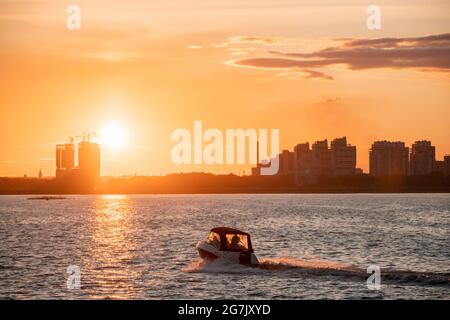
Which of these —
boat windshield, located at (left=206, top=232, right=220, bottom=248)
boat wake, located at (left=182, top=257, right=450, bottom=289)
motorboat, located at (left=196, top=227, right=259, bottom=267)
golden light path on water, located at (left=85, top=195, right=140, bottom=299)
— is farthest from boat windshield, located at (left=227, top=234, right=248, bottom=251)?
golden light path on water, located at (left=85, top=195, right=140, bottom=299)

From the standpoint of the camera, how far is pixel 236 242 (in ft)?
188

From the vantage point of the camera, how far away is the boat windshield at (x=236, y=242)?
188 feet

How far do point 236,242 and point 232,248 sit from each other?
1.85 feet

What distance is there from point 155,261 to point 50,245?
24789 mm

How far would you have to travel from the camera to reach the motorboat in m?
56.8

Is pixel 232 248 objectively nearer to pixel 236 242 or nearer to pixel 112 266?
pixel 236 242

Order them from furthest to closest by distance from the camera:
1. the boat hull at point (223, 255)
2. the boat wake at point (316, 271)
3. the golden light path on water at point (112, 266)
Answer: the boat hull at point (223, 255) < the boat wake at point (316, 271) < the golden light path on water at point (112, 266)

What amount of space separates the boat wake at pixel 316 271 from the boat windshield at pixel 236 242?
133cm

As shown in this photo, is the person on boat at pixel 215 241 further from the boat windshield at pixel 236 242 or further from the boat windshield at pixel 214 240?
the boat windshield at pixel 236 242

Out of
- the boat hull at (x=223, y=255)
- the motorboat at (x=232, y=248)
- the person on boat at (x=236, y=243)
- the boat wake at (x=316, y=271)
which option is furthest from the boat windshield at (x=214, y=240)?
the boat wake at (x=316, y=271)

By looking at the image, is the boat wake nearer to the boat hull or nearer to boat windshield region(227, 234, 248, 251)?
the boat hull
